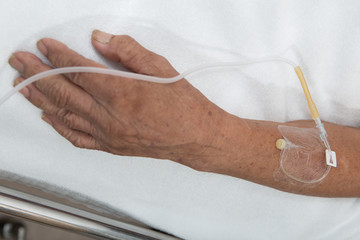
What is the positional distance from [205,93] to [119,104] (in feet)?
0.97

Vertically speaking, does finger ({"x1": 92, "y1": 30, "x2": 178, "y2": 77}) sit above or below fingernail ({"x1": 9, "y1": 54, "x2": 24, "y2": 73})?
above

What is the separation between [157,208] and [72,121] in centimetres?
42

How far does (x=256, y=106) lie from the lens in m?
1.00

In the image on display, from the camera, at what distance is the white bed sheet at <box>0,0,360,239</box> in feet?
2.67

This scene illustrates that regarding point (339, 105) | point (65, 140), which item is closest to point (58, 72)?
point (65, 140)

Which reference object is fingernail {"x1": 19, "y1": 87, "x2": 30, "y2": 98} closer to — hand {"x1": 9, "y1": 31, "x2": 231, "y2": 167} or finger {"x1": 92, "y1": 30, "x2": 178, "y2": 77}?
hand {"x1": 9, "y1": 31, "x2": 231, "y2": 167}

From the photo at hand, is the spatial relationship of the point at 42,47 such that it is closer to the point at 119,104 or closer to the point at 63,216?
the point at 119,104

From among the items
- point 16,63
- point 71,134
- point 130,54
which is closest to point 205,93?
point 130,54

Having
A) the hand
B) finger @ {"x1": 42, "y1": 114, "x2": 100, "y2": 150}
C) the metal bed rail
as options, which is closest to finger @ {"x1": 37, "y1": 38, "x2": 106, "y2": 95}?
the hand

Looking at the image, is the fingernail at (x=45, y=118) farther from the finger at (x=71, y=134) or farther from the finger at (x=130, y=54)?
the finger at (x=130, y=54)

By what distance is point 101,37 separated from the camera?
31.6 inches

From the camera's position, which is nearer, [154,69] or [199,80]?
[154,69]

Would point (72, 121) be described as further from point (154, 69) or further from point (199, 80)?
point (199, 80)

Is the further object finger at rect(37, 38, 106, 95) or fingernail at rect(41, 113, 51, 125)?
fingernail at rect(41, 113, 51, 125)
